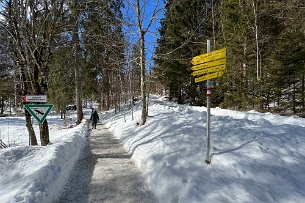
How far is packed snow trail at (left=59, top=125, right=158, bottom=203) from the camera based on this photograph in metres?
5.06

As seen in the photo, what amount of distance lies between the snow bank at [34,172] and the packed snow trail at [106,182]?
294 mm

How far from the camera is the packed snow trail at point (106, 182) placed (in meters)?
5.06

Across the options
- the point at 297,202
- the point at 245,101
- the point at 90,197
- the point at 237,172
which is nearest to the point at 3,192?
the point at 90,197

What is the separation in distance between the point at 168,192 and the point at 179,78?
77.0ft

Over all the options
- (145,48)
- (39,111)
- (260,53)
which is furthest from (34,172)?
(260,53)

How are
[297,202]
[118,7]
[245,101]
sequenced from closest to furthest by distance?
[297,202]
[118,7]
[245,101]

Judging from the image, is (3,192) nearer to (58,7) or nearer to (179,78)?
(58,7)

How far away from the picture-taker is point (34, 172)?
5332mm

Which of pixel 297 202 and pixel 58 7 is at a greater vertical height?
pixel 58 7

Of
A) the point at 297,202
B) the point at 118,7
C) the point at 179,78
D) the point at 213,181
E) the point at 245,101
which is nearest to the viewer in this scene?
the point at 297,202

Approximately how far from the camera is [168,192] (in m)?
4.91

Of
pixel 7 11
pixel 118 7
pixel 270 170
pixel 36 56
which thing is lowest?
pixel 270 170

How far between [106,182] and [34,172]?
1613 mm

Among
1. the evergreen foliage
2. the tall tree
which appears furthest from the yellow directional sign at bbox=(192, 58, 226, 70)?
the evergreen foliage
